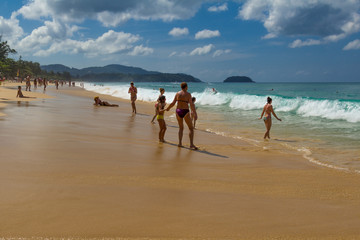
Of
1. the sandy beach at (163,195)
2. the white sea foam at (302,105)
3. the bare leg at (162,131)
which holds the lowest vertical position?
the sandy beach at (163,195)

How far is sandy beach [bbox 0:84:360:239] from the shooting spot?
3.26 metres

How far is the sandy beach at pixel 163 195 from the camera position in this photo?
326 cm

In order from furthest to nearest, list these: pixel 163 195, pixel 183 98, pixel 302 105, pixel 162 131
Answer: pixel 302 105, pixel 162 131, pixel 183 98, pixel 163 195

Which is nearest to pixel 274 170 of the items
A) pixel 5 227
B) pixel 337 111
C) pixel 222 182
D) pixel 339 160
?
pixel 222 182

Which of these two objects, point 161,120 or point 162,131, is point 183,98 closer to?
point 161,120

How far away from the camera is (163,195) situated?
4246mm

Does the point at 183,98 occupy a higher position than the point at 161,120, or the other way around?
the point at 183,98

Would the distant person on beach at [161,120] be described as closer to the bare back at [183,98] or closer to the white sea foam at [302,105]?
the bare back at [183,98]

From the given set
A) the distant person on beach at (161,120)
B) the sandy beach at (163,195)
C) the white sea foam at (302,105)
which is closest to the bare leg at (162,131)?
the distant person on beach at (161,120)

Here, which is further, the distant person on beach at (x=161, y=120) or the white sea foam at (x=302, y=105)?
the white sea foam at (x=302, y=105)

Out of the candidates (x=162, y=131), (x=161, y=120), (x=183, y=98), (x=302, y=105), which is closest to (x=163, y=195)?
(x=183, y=98)

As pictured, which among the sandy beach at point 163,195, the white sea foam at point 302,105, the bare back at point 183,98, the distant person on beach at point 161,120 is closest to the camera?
the sandy beach at point 163,195

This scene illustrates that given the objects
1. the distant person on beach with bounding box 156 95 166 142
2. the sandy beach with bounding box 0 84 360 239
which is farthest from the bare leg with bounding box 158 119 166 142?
the sandy beach with bounding box 0 84 360 239

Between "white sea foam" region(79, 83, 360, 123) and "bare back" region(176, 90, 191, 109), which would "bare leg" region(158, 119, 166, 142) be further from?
"white sea foam" region(79, 83, 360, 123)
